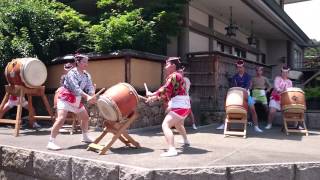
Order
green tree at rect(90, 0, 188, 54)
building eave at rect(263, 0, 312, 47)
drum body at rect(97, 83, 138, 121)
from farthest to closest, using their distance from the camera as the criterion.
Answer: building eave at rect(263, 0, 312, 47), green tree at rect(90, 0, 188, 54), drum body at rect(97, 83, 138, 121)

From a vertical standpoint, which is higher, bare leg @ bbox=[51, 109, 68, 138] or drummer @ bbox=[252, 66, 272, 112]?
drummer @ bbox=[252, 66, 272, 112]

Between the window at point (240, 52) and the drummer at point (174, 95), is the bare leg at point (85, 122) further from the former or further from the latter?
the window at point (240, 52)

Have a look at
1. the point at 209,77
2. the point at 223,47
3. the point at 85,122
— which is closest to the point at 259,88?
the point at 209,77

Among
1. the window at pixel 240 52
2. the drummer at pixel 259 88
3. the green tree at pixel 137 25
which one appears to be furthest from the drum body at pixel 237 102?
the window at pixel 240 52

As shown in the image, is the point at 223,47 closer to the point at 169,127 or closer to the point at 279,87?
the point at 279,87

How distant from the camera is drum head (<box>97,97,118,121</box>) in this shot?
621 centimetres

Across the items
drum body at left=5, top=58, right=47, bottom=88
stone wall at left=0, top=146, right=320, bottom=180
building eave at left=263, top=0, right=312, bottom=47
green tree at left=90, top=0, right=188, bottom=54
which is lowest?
stone wall at left=0, top=146, right=320, bottom=180

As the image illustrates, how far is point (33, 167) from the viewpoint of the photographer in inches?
250

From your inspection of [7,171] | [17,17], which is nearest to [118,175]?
[7,171]

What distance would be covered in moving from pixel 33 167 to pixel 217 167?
3.10 metres

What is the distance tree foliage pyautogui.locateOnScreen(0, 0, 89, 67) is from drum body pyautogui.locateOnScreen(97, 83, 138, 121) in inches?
201

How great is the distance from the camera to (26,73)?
346 inches

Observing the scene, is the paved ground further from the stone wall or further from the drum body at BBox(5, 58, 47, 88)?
the drum body at BBox(5, 58, 47, 88)

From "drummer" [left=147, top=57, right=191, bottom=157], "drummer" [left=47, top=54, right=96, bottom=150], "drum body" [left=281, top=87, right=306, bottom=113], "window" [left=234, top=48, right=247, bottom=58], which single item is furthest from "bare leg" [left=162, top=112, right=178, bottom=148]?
"window" [left=234, top=48, right=247, bottom=58]
